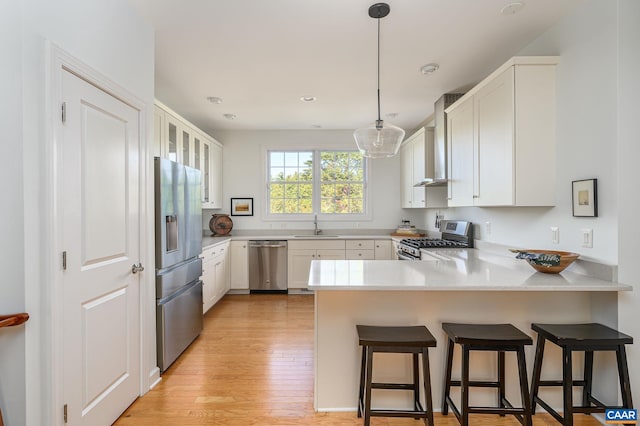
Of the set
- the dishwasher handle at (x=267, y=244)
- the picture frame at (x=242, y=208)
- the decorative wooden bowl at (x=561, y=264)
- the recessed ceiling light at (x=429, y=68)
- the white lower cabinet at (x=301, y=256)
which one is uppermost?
the recessed ceiling light at (x=429, y=68)

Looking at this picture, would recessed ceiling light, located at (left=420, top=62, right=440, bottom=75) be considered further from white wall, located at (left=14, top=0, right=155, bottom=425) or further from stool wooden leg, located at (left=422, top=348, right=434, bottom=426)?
white wall, located at (left=14, top=0, right=155, bottom=425)

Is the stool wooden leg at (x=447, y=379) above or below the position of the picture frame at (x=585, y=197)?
below

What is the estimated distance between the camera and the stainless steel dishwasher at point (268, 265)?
15.9 ft

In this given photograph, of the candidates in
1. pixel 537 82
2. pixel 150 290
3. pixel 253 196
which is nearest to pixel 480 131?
pixel 537 82

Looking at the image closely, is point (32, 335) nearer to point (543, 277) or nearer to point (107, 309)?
point (107, 309)

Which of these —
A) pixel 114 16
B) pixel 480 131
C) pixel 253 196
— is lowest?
pixel 253 196

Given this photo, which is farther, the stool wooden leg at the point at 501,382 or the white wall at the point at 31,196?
the stool wooden leg at the point at 501,382

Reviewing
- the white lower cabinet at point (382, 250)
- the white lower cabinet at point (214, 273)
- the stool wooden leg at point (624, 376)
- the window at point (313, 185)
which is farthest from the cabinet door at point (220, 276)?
the stool wooden leg at point (624, 376)

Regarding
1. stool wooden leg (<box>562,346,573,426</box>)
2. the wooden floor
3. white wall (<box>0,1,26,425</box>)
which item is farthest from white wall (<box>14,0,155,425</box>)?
A: stool wooden leg (<box>562,346,573,426</box>)

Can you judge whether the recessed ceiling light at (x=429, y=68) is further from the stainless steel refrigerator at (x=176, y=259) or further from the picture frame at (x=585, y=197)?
the stainless steel refrigerator at (x=176, y=259)

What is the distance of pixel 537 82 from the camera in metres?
2.22

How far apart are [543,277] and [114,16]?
10.2ft

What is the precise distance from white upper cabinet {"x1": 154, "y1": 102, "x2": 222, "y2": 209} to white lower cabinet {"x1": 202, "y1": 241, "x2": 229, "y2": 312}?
2.44ft

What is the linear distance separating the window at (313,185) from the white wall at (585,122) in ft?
10.5
